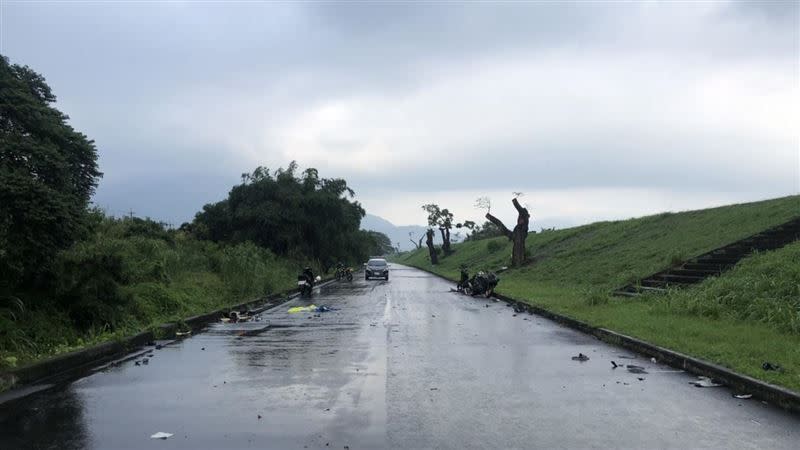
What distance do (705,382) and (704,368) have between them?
0.61 meters

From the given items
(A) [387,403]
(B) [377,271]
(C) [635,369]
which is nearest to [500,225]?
(B) [377,271]

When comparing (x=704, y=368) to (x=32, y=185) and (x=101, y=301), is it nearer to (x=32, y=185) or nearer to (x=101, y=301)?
(x=32, y=185)

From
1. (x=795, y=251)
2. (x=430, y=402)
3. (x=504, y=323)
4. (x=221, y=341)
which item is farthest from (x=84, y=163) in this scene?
(x=795, y=251)

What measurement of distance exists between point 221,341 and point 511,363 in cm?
608

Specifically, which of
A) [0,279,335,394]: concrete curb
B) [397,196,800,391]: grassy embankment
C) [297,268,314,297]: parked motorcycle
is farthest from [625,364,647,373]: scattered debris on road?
[297,268,314,297]: parked motorcycle

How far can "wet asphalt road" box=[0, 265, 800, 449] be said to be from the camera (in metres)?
5.96

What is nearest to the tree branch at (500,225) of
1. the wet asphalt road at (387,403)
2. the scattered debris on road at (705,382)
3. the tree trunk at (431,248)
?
the wet asphalt road at (387,403)

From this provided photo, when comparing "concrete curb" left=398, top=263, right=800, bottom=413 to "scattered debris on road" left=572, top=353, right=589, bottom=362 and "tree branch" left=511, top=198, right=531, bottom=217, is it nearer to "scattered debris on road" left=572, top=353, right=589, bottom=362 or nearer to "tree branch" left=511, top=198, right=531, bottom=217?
"scattered debris on road" left=572, top=353, right=589, bottom=362

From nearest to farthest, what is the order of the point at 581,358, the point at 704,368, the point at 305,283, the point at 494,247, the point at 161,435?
the point at 161,435, the point at 704,368, the point at 581,358, the point at 305,283, the point at 494,247

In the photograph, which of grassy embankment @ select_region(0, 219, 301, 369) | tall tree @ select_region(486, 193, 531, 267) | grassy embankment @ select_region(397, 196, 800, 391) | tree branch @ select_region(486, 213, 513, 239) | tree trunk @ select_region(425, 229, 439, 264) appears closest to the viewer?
grassy embankment @ select_region(0, 219, 301, 369)

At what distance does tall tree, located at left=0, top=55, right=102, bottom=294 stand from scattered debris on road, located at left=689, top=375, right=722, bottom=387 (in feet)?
31.2

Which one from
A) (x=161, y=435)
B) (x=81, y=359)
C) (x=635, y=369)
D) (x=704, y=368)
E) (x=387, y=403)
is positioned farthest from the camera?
(x=81, y=359)

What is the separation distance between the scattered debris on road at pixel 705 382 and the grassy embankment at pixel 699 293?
34 cm

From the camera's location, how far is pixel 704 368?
9.18 m
